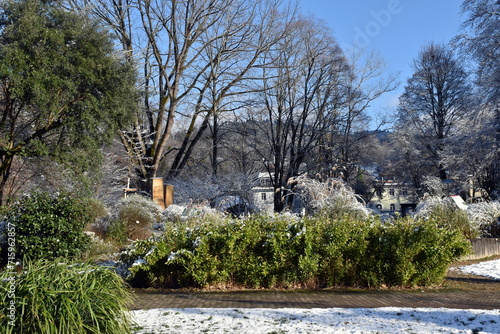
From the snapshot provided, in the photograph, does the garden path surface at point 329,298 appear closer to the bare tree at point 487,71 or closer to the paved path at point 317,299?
the paved path at point 317,299

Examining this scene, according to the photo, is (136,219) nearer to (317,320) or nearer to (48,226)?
(48,226)

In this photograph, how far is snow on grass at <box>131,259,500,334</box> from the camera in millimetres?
5098

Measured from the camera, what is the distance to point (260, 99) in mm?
28703

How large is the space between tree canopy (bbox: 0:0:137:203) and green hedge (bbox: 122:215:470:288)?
17.0 ft

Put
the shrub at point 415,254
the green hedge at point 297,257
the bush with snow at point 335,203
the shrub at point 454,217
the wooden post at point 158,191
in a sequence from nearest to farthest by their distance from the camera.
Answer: the green hedge at point 297,257, the shrub at point 415,254, the shrub at point 454,217, the bush with snow at point 335,203, the wooden post at point 158,191

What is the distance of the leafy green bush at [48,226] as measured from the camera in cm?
879

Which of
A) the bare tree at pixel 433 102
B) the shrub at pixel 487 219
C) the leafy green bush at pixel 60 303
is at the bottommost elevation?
the leafy green bush at pixel 60 303

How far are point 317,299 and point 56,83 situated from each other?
337 inches

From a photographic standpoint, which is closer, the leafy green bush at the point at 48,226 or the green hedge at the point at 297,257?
the green hedge at the point at 297,257

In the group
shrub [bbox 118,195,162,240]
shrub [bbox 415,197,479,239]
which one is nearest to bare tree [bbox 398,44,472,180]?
shrub [bbox 415,197,479,239]

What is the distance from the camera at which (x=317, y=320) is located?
553cm

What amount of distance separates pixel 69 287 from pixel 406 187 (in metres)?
38.3

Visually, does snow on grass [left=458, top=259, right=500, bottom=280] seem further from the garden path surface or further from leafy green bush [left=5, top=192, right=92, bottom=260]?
leafy green bush [left=5, top=192, right=92, bottom=260]

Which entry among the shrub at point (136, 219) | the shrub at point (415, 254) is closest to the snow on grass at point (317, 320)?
the shrub at point (415, 254)
